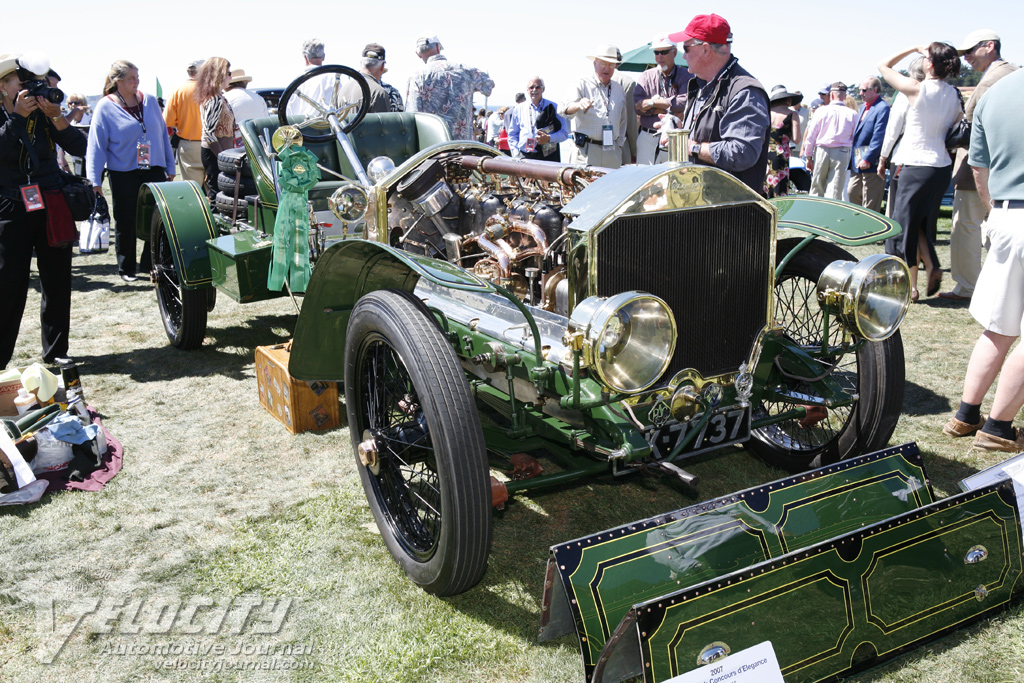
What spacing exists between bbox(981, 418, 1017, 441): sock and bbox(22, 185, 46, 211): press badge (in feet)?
16.1

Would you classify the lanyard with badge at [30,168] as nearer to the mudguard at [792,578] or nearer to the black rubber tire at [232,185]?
the black rubber tire at [232,185]

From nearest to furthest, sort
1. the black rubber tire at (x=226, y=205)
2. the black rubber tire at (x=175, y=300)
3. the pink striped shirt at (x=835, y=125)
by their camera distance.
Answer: the black rubber tire at (x=175, y=300)
the black rubber tire at (x=226, y=205)
the pink striped shirt at (x=835, y=125)

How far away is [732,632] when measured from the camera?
1.97 metres

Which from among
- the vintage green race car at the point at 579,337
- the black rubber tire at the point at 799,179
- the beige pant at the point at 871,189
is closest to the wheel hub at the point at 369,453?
the vintage green race car at the point at 579,337

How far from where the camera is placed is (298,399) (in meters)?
3.88

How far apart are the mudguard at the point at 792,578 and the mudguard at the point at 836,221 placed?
2.68ft

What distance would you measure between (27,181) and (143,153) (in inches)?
91.1

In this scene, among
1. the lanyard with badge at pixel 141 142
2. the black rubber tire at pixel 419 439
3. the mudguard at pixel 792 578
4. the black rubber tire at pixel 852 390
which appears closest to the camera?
the mudguard at pixel 792 578

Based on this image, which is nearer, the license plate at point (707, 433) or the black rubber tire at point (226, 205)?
the license plate at point (707, 433)

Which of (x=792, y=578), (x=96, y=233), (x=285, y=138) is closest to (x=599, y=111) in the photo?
(x=285, y=138)

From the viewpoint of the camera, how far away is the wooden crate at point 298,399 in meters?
3.88

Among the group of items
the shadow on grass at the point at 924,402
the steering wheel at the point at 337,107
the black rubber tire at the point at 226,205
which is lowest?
the shadow on grass at the point at 924,402

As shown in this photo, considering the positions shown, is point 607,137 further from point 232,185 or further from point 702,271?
point 702,271

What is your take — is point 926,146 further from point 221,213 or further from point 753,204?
point 221,213
